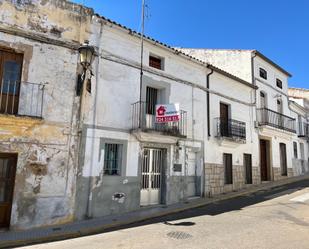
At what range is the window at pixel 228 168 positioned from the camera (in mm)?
13422

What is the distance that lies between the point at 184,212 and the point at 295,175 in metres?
13.4

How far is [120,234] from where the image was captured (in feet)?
21.9

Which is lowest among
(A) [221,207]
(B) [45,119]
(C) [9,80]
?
(A) [221,207]

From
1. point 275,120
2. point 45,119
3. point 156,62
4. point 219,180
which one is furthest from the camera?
point 275,120

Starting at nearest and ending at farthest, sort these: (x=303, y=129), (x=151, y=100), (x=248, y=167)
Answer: (x=151, y=100)
(x=248, y=167)
(x=303, y=129)

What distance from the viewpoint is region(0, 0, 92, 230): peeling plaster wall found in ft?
24.1

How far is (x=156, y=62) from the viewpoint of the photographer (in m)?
11.1

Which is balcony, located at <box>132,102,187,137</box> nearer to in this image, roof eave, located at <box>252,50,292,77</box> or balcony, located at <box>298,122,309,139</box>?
roof eave, located at <box>252,50,292,77</box>

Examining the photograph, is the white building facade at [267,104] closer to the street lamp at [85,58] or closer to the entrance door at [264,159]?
the entrance door at [264,159]

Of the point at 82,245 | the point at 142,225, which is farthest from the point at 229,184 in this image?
the point at 82,245

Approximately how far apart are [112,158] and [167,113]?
2.40 meters

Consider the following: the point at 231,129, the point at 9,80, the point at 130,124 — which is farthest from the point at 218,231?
the point at 231,129

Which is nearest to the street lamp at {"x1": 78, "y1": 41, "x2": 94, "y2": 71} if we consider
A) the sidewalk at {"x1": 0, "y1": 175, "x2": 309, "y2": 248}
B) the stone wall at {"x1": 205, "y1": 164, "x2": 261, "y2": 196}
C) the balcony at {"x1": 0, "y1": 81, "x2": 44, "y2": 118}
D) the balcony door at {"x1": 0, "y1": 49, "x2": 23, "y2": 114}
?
the balcony at {"x1": 0, "y1": 81, "x2": 44, "y2": 118}

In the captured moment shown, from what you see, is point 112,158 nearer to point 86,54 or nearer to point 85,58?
point 85,58
